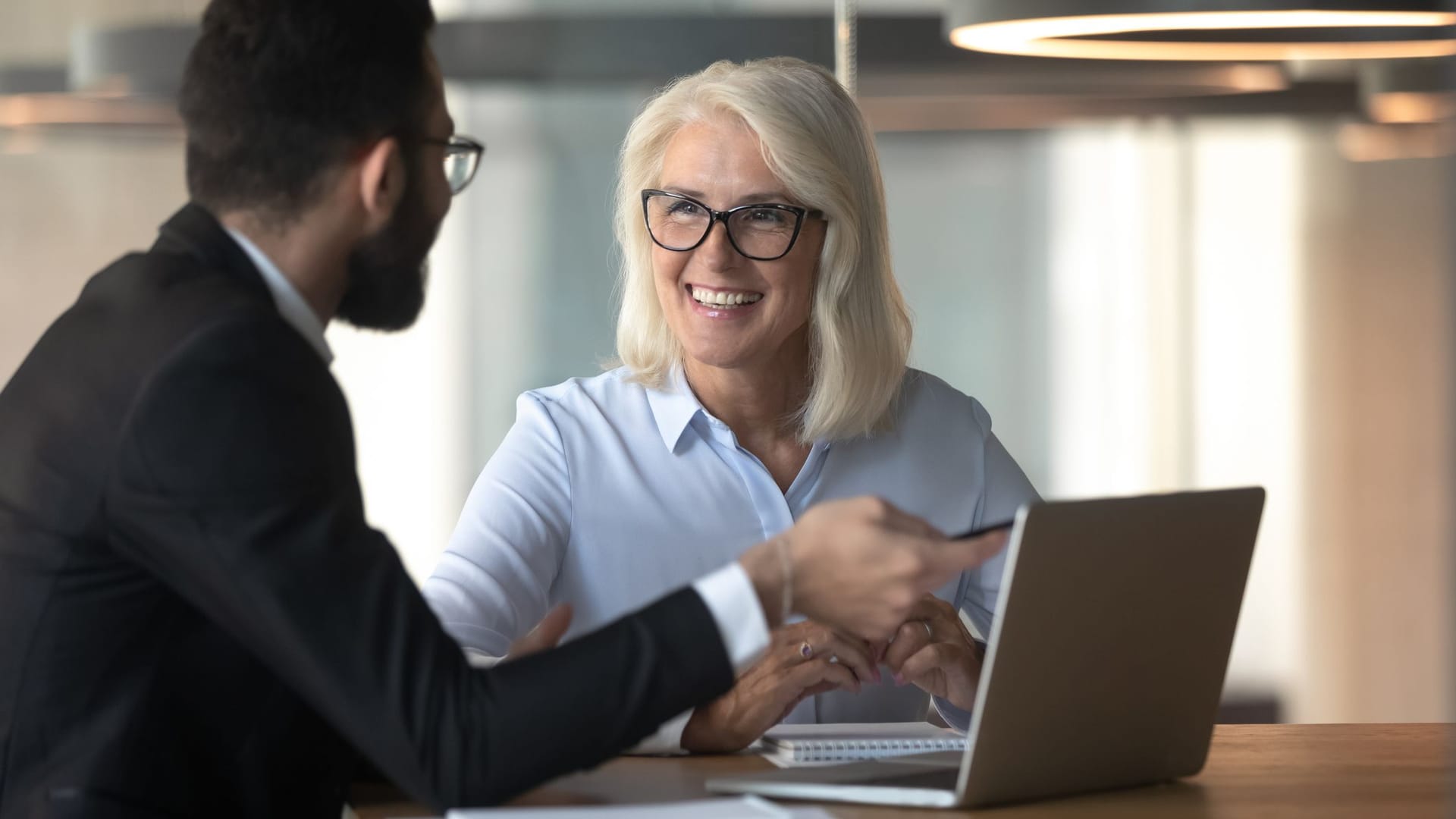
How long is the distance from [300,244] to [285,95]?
0.13 m

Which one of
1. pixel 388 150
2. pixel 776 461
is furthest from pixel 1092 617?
pixel 776 461

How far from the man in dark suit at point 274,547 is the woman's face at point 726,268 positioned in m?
0.70

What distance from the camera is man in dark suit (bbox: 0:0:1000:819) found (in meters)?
1.24

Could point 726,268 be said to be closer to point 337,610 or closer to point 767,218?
point 767,218

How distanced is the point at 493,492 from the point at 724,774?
27.6 inches

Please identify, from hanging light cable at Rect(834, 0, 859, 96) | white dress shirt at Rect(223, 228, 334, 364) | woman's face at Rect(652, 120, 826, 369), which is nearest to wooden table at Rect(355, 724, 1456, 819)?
white dress shirt at Rect(223, 228, 334, 364)

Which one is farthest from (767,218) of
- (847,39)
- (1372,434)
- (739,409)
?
(1372,434)

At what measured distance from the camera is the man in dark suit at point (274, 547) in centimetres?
124

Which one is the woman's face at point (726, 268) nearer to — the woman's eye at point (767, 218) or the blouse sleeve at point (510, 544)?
the woman's eye at point (767, 218)

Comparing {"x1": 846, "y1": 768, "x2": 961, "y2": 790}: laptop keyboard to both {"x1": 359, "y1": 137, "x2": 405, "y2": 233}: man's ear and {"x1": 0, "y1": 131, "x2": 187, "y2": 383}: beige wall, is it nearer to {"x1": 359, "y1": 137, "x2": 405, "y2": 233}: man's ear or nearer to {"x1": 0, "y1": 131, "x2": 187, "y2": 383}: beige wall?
{"x1": 359, "y1": 137, "x2": 405, "y2": 233}: man's ear

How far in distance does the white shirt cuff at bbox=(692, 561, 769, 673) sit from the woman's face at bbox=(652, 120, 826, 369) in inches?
36.7

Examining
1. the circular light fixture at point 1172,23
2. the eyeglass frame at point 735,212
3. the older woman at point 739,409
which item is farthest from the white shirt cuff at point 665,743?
the circular light fixture at point 1172,23

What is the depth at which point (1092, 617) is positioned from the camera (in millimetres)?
1387

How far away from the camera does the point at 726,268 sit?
7.20ft
